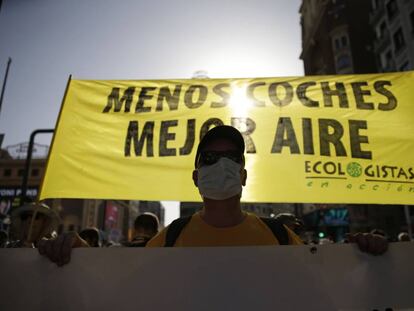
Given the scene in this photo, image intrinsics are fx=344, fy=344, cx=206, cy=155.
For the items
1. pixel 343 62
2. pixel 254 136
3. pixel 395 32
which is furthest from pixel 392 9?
pixel 254 136

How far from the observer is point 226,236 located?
1.83 metres

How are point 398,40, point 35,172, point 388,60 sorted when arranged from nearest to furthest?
1. point 398,40
2. point 388,60
3. point 35,172

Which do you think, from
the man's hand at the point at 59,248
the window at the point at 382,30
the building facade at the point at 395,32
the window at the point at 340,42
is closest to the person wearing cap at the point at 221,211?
the man's hand at the point at 59,248

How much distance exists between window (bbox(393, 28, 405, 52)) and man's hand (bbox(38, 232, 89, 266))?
3028 centimetres

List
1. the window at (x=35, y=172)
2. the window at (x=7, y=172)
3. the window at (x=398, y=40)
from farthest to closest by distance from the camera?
the window at (x=35, y=172)
the window at (x=7, y=172)
the window at (x=398, y=40)

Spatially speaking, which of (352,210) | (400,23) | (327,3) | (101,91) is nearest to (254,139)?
(101,91)

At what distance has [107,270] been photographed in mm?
1539

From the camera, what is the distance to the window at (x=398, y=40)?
26500 mm

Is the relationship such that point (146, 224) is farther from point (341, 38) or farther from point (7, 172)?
point (7, 172)

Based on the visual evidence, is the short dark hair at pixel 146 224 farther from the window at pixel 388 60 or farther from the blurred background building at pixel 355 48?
the window at pixel 388 60

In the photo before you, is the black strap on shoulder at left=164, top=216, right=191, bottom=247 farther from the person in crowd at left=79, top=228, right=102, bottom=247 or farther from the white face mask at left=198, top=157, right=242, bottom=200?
the person in crowd at left=79, top=228, right=102, bottom=247

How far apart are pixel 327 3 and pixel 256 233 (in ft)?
179

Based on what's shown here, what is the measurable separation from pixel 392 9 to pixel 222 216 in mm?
32796

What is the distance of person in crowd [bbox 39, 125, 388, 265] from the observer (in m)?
1.83
